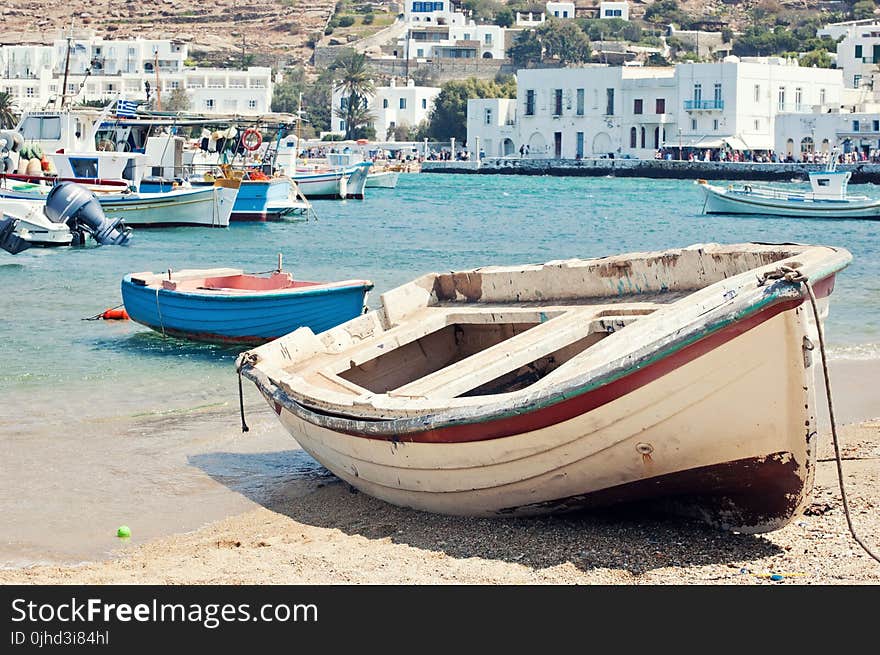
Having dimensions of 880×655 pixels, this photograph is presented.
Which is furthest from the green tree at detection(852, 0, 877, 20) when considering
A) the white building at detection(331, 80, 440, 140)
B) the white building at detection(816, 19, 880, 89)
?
the white building at detection(331, 80, 440, 140)

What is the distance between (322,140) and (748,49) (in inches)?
1913

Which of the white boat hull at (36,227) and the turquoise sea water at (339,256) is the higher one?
the white boat hull at (36,227)

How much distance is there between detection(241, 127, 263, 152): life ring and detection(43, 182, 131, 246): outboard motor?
12065 millimetres

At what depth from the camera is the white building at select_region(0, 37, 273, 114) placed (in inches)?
4144

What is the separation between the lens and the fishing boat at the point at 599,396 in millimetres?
6285

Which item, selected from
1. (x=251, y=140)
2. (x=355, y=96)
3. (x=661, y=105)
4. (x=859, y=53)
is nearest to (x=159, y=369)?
(x=251, y=140)

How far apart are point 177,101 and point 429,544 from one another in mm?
104102

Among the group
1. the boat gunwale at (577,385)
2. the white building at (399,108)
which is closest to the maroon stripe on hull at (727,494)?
the boat gunwale at (577,385)

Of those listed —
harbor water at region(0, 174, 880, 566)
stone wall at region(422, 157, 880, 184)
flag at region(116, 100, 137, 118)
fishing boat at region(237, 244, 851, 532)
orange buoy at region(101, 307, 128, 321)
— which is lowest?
harbor water at region(0, 174, 880, 566)

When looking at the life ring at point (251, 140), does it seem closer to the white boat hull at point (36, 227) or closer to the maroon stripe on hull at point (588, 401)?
the white boat hull at point (36, 227)

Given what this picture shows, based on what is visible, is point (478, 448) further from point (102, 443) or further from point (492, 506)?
point (102, 443)

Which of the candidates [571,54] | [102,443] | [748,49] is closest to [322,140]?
[571,54]

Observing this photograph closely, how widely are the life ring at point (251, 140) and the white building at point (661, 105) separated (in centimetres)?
4496

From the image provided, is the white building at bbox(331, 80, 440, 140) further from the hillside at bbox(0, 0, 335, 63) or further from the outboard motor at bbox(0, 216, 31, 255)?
the outboard motor at bbox(0, 216, 31, 255)
